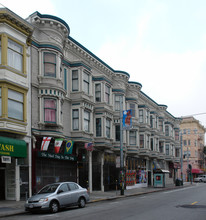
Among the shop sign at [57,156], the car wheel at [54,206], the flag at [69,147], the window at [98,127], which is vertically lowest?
the car wheel at [54,206]

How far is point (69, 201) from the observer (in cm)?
1745

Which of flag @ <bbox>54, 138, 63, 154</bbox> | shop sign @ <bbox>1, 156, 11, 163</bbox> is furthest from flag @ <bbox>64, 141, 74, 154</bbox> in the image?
shop sign @ <bbox>1, 156, 11, 163</bbox>

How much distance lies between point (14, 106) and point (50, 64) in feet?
17.2

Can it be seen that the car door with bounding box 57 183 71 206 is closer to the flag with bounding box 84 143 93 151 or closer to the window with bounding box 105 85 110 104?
the flag with bounding box 84 143 93 151

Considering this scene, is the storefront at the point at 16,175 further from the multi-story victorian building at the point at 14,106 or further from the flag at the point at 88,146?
the flag at the point at 88,146

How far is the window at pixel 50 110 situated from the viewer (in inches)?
957

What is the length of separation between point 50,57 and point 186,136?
65013mm

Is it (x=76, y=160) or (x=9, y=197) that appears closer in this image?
(x=9, y=197)

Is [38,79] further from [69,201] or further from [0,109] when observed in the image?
[69,201]

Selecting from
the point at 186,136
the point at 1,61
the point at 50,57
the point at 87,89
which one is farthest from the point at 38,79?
the point at 186,136

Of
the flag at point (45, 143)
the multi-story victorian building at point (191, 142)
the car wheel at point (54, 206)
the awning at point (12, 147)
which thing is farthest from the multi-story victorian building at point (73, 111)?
the multi-story victorian building at point (191, 142)

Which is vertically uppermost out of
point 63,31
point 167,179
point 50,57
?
point 63,31

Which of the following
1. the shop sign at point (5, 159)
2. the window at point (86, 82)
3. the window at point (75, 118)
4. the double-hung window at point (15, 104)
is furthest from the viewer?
the window at point (86, 82)

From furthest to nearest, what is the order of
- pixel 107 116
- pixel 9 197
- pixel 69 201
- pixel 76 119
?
pixel 107 116
pixel 76 119
pixel 9 197
pixel 69 201
